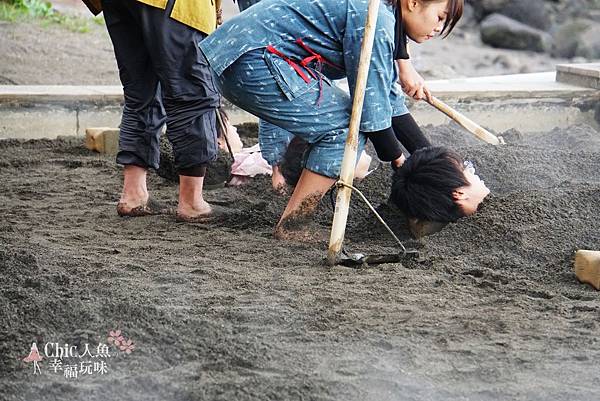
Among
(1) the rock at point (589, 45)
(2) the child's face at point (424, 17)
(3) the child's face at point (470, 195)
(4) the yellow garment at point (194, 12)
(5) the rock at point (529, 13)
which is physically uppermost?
(2) the child's face at point (424, 17)

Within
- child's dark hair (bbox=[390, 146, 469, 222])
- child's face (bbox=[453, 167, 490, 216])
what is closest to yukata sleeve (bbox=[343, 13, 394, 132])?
child's dark hair (bbox=[390, 146, 469, 222])

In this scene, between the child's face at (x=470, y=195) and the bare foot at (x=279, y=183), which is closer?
the child's face at (x=470, y=195)

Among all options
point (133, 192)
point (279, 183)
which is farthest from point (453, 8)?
point (133, 192)

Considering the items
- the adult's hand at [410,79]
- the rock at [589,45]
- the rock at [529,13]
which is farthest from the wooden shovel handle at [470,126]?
the rock at [529,13]

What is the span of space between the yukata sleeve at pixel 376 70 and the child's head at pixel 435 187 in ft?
0.94

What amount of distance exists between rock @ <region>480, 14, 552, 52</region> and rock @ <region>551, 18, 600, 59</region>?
0.18 meters

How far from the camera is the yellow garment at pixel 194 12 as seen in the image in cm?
422

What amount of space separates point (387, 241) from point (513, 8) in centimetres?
1375

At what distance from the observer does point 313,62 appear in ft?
13.3

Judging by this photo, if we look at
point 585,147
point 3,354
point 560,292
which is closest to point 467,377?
point 560,292

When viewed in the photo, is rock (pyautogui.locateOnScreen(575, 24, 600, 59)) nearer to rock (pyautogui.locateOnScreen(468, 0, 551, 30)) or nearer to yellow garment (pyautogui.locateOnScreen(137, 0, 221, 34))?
rock (pyautogui.locateOnScreen(468, 0, 551, 30))

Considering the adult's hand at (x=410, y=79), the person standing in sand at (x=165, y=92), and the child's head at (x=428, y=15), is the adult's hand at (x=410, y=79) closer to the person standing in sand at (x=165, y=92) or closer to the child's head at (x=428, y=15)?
the child's head at (x=428, y=15)

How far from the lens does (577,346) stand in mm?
2936

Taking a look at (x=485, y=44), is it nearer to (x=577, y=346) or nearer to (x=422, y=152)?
(x=422, y=152)
